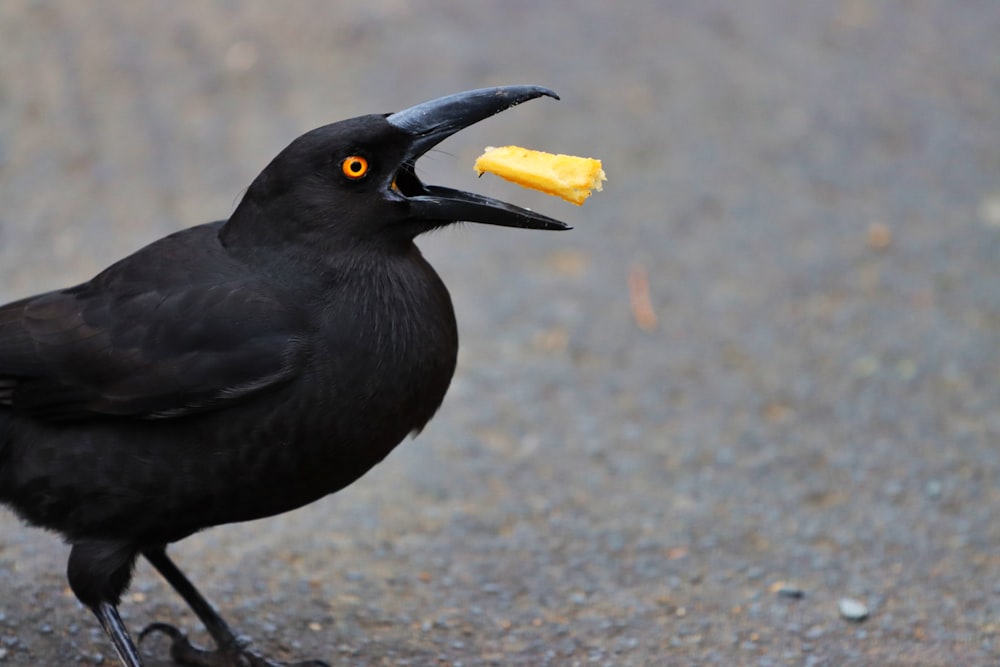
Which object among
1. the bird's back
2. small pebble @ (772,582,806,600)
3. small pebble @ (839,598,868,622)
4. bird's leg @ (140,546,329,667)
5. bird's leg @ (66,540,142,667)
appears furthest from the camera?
small pebble @ (772,582,806,600)

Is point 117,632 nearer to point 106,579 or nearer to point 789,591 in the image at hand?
point 106,579

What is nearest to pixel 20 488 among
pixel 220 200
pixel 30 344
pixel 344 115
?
pixel 30 344

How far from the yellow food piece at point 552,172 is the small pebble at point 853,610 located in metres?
Result: 1.80

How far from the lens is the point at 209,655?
13.7ft

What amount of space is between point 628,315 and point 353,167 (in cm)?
315

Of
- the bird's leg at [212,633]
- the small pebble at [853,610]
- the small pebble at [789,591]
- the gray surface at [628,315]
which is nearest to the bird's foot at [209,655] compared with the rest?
the bird's leg at [212,633]

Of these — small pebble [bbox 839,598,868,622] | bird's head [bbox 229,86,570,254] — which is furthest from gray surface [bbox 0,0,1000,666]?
bird's head [bbox 229,86,570,254]

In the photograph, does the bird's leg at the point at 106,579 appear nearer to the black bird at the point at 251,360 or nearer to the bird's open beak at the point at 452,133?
the black bird at the point at 251,360

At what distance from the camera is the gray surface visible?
15.0 feet

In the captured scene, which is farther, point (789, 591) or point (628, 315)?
point (628, 315)

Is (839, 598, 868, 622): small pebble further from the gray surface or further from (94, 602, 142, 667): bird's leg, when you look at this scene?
(94, 602, 142, 667): bird's leg

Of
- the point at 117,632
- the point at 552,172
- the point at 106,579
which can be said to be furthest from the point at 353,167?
the point at 117,632

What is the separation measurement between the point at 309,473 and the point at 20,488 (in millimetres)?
846

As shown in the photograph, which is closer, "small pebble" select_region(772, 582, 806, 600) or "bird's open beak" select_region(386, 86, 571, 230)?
"bird's open beak" select_region(386, 86, 571, 230)
